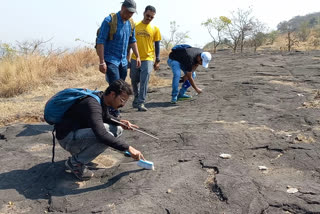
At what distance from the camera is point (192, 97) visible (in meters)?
6.34

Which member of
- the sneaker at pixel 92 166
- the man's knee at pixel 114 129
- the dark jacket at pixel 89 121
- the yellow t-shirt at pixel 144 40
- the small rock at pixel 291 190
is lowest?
the small rock at pixel 291 190

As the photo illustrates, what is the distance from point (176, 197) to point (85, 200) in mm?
741

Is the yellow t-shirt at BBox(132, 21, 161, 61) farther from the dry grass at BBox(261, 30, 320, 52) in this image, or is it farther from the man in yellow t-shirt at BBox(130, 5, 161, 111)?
the dry grass at BBox(261, 30, 320, 52)

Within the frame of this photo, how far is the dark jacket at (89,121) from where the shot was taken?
272 centimetres

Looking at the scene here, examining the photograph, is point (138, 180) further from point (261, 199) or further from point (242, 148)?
point (242, 148)

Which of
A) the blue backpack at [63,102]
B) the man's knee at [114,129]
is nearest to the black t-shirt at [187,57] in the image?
the man's knee at [114,129]

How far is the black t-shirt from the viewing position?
5574 millimetres

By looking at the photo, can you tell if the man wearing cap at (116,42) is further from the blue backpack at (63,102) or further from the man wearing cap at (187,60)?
the blue backpack at (63,102)

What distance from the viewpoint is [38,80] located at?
8438 millimetres

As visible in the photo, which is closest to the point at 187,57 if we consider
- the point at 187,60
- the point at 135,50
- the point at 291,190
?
the point at 187,60

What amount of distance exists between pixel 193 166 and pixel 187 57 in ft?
8.96

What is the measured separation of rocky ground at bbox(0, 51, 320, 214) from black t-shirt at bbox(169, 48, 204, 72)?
709 millimetres

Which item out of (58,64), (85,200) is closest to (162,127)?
(85,200)

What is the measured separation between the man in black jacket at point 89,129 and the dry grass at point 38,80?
2.86 meters
